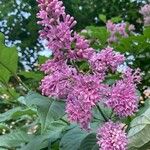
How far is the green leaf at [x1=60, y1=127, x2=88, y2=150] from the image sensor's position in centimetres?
148

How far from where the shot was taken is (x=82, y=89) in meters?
1.35

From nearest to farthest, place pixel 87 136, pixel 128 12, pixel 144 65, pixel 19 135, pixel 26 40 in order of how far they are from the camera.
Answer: pixel 87 136 < pixel 19 135 < pixel 144 65 < pixel 128 12 < pixel 26 40

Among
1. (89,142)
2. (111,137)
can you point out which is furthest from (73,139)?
(111,137)

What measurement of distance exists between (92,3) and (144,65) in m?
7.54

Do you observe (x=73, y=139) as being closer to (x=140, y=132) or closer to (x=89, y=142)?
(x=89, y=142)

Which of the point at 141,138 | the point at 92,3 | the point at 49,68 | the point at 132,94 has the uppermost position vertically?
the point at 92,3

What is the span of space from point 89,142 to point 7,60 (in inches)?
12.8

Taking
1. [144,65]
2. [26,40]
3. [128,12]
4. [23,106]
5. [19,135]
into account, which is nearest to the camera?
[19,135]

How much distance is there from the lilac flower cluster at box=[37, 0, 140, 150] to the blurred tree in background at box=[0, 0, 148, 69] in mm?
6983

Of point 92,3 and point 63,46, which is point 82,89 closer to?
point 63,46

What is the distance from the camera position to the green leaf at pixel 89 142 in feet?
4.74

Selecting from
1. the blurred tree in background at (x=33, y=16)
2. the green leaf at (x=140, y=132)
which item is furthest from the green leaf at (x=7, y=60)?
the blurred tree in background at (x=33, y=16)

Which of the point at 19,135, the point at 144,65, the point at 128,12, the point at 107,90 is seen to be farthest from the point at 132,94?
the point at 128,12

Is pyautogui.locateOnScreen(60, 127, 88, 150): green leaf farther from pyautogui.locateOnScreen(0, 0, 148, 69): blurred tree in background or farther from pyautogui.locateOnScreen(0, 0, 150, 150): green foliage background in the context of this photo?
pyautogui.locateOnScreen(0, 0, 148, 69): blurred tree in background
